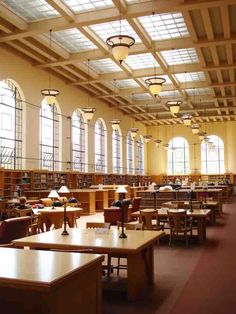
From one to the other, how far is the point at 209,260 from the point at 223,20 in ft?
22.9

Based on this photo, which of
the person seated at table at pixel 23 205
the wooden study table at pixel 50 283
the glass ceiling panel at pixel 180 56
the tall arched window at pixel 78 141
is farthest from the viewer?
the tall arched window at pixel 78 141

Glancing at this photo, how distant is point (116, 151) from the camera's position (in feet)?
77.6

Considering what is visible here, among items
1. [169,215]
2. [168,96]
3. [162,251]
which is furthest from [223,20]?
[168,96]

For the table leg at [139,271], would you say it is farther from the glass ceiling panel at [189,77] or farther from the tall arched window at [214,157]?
the tall arched window at [214,157]

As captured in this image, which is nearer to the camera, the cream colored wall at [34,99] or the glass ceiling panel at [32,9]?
the glass ceiling panel at [32,9]

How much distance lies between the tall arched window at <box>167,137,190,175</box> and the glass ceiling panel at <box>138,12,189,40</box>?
17238mm

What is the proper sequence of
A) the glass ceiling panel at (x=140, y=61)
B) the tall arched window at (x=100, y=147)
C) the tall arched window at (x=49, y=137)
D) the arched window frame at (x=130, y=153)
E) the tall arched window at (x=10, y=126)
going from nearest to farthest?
the tall arched window at (x=10, y=126), the glass ceiling panel at (x=140, y=61), the tall arched window at (x=49, y=137), the tall arched window at (x=100, y=147), the arched window frame at (x=130, y=153)

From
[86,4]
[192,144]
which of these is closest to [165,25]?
[86,4]

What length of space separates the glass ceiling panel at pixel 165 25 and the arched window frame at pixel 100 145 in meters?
8.87

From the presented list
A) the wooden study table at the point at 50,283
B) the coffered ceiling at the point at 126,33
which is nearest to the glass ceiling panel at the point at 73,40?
the coffered ceiling at the point at 126,33

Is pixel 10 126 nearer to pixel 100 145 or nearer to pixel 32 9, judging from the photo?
pixel 32 9

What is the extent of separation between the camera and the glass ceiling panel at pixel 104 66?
1534 cm

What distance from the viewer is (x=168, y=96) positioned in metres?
21.3

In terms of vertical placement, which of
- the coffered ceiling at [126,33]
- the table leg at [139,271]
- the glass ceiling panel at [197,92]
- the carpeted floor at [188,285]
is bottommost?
the carpeted floor at [188,285]
